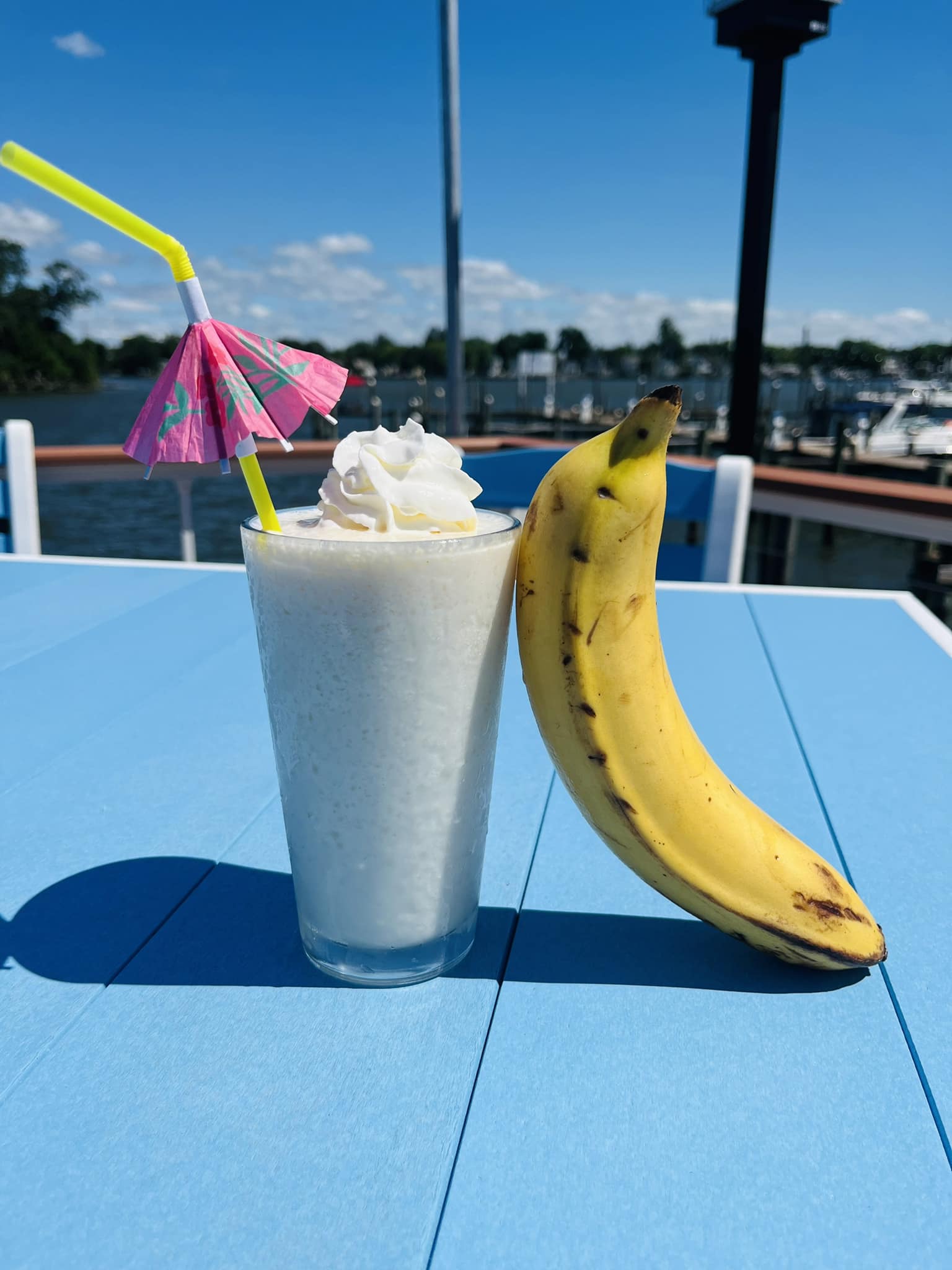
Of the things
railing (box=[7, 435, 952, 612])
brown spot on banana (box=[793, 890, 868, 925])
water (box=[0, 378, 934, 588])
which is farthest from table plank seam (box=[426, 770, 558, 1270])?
water (box=[0, 378, 934, 588])

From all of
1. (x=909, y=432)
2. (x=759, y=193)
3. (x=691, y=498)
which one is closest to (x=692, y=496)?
(x=691, y=498)

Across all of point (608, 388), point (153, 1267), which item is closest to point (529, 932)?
point (153, 1267)

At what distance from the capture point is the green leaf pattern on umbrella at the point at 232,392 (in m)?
0.57

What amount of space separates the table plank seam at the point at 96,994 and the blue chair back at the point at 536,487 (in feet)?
4.36

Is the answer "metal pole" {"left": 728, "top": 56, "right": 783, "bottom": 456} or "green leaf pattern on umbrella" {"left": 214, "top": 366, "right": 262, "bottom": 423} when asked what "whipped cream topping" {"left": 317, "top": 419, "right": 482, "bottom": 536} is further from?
"metal pole" {"left": 728, "top": 56, "right": 783, "bottom": 456}

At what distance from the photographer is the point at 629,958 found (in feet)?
2.32

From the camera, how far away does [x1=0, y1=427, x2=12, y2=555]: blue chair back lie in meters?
2.18

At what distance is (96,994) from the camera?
65cm

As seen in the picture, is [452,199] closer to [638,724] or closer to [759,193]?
[759,193]

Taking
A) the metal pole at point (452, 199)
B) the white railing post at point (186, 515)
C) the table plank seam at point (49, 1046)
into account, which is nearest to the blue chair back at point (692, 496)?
the table plank seam at point (49, 1046)

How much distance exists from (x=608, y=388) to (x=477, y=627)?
79.0 metres

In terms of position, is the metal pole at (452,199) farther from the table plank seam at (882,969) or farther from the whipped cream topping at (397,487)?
the whipped cream topping at (397,487)

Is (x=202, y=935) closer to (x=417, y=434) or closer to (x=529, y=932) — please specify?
(x=529, y=932)

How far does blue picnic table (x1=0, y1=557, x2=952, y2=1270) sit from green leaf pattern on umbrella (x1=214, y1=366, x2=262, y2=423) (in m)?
0.42
